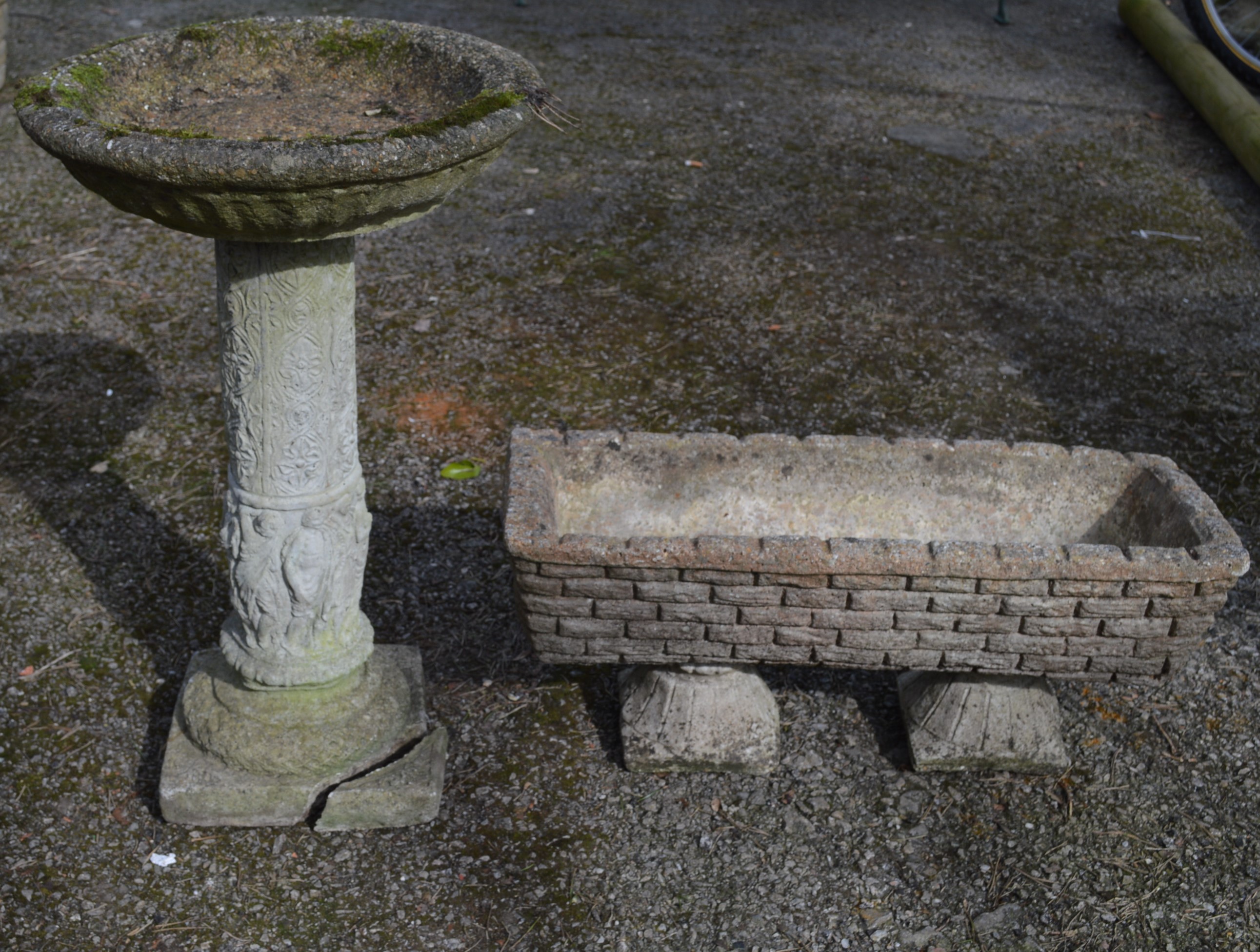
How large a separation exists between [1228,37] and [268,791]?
27.7 feet

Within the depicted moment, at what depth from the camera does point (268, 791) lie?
310 cm

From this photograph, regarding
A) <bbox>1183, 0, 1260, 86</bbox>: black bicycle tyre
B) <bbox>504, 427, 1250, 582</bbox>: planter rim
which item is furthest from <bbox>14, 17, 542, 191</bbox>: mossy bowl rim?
<bbox>1183, 0, 1260, 86</bbox>: black bicycle tyre

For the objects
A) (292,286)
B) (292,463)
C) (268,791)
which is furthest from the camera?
(268,791)

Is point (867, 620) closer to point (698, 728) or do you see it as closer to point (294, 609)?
point (698, 728)

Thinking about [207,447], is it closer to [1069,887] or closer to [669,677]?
[669,677]

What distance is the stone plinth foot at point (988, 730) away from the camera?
3.39m

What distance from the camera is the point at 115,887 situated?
2959 millimetres

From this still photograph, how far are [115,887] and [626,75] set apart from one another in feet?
21.8

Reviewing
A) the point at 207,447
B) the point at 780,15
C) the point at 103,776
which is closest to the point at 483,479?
the point at 207,447

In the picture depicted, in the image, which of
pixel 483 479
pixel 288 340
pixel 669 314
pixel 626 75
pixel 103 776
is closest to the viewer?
pixel 288 340

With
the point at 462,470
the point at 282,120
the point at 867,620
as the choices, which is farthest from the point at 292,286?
the point at 462,470

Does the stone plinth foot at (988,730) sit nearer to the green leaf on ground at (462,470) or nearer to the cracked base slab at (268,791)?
the cracked base slab at (268,791)

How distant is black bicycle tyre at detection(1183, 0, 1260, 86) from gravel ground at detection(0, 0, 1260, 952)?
25.8 inches

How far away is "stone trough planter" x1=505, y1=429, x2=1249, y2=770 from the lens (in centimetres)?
295
